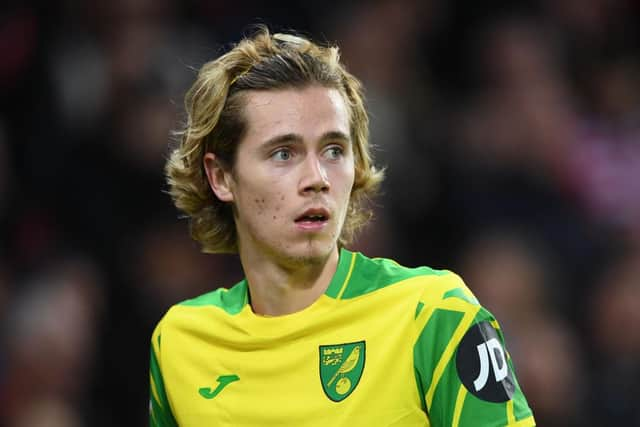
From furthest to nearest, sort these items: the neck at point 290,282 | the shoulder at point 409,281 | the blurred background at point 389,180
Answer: the blurred background at point 389,180, the neck at point 290,282, the shoulder at point 409,281

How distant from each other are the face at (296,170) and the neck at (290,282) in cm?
4

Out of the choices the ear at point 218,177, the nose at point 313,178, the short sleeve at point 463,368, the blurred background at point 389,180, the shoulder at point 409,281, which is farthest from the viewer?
the blurred background at point 389,180

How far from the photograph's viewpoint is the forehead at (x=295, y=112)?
342 centimetres

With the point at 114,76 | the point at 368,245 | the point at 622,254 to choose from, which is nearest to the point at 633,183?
the point at 622,254

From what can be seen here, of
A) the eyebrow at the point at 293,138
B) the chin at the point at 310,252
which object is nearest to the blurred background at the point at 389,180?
the eyebrow at the point at 293,138

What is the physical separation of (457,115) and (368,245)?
1322 millimetres

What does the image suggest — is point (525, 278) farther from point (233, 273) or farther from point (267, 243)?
point (267, 243)

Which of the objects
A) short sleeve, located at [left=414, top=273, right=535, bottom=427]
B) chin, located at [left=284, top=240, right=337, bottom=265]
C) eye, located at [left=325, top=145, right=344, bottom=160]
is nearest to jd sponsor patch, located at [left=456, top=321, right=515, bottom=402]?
short sleeve, located at [left=414, top=273, right=535, bottom=427]

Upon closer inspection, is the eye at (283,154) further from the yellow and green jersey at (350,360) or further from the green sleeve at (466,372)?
the green sleeve at (466,372)

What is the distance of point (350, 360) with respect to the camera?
331 cm

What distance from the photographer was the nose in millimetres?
3354

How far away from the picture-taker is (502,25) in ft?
25.3

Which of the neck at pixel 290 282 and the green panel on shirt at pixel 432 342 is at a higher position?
the neck at pixel 290 282

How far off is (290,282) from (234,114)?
549 mm
